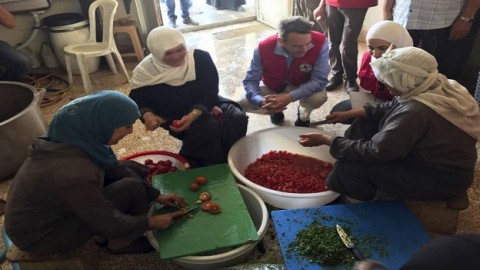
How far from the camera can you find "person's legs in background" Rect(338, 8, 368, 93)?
2551mm

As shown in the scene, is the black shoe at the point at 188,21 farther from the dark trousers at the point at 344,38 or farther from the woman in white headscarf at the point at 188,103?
the woman in white headscarf at the point at 188,103

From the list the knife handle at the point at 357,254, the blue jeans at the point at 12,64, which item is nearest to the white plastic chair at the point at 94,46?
the blue jeans at the point at 12,64

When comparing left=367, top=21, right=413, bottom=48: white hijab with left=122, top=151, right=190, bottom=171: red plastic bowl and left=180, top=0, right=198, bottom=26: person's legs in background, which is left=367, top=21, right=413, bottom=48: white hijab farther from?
left=180, top=0, right=198, bottom=26: person's legs in background

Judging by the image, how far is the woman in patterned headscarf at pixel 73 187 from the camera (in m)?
1.19

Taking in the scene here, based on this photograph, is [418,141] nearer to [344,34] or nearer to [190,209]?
[190,209]

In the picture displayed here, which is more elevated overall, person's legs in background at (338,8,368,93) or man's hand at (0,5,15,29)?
man's hand at (0,5,15,29)

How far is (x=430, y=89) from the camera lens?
1401mm

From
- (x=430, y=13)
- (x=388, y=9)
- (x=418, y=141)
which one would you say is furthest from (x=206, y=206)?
(x=388, y=9)

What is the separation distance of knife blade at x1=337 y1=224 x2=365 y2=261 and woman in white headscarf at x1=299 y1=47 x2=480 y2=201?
0.24 meters

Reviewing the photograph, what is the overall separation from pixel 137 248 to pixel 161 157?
56 centimetres

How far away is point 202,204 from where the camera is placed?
1.55 metres

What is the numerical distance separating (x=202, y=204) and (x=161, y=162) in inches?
18.4

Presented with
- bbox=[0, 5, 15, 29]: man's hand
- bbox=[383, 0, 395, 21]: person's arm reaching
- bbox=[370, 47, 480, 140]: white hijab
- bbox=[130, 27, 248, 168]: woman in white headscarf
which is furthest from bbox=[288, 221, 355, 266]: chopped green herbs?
bbox=[0, 5, 15, 29]: man's hand

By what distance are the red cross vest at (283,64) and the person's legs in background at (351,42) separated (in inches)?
22.9
